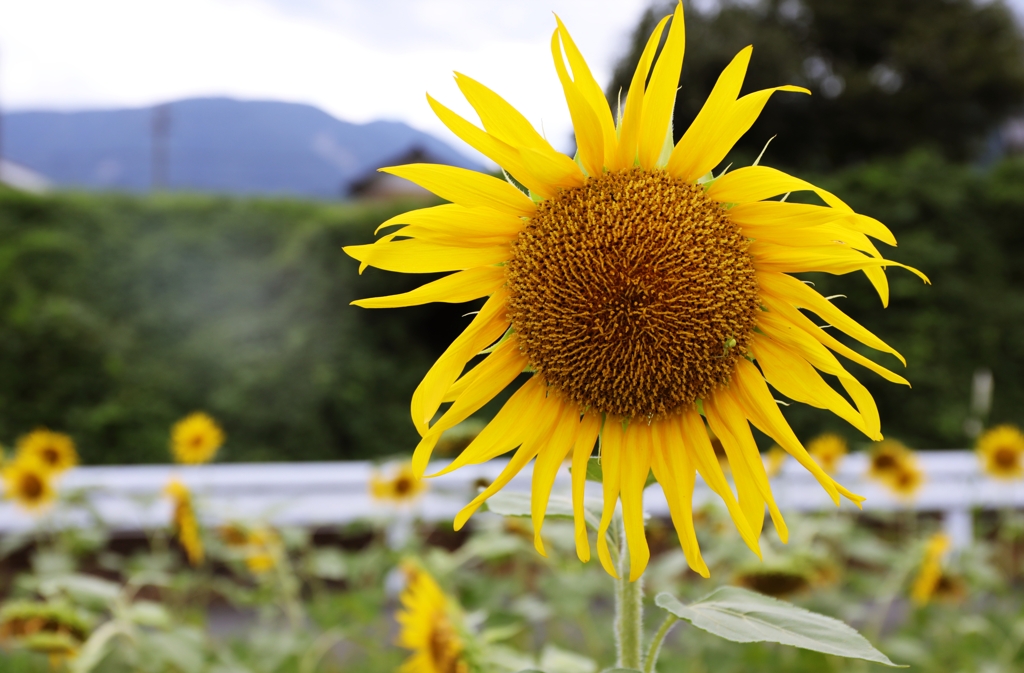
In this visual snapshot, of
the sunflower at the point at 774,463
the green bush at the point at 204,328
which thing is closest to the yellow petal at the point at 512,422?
the sunflower at the point at 774,463

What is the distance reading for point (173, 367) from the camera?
21.2 ft

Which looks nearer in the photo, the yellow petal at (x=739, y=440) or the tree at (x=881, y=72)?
the yellow petal at (x=739, y=440)

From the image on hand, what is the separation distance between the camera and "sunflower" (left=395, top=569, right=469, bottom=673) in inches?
38.6

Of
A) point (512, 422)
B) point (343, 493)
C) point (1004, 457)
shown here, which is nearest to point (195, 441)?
point (343, 493)

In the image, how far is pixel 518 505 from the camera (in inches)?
28.2

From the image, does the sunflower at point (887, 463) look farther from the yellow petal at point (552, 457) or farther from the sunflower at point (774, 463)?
the yellow petal at point (552, 457)

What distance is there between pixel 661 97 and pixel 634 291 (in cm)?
16

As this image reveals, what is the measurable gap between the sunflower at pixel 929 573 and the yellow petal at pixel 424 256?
65.4 inches

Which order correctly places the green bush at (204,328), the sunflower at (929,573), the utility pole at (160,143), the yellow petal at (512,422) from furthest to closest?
the utility pole at (160,143) < the green bush at (204,328) < the sunflower at (929,573) < the yellow petal at (512,422)

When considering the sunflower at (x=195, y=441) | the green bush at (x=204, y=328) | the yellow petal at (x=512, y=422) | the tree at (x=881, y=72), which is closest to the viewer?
the yellow petal at (x=512, y=422)

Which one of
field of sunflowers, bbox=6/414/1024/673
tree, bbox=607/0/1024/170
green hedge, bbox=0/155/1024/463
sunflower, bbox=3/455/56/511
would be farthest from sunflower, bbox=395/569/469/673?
tree, bbox=607/0/1024/170

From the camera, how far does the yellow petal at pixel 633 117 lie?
557mm

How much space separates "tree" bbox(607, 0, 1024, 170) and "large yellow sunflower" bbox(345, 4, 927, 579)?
965 cm

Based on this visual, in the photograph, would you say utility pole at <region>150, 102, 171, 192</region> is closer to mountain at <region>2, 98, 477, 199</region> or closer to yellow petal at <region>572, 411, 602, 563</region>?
mountain at <region>2, 98, 477, 199</region>
